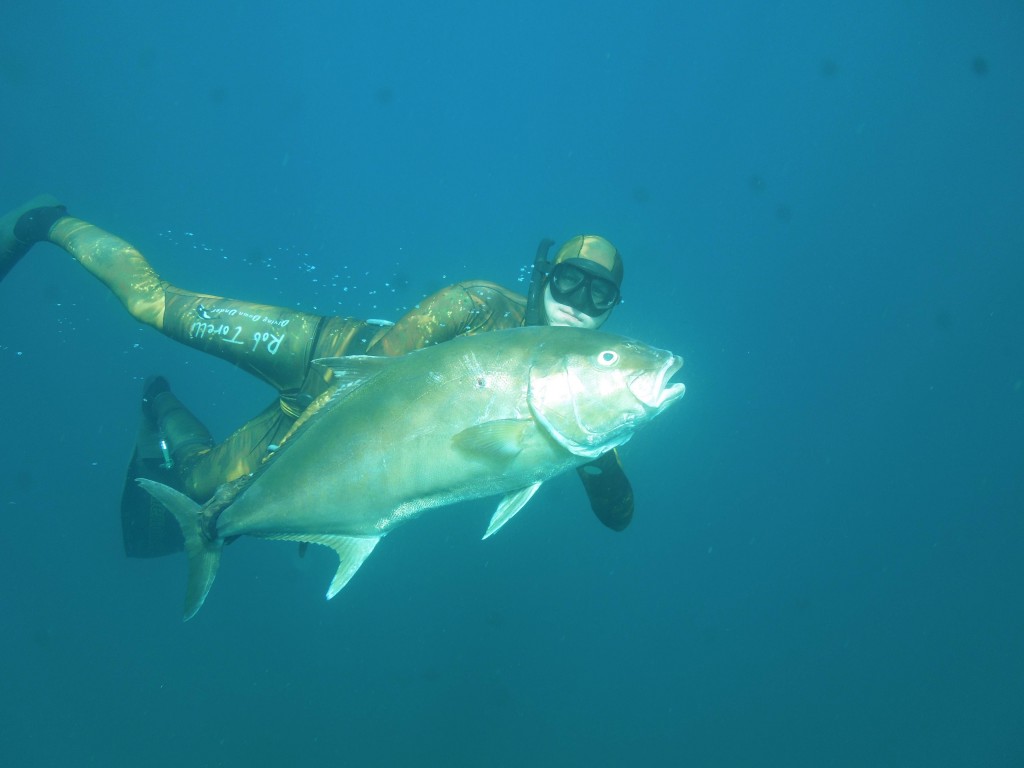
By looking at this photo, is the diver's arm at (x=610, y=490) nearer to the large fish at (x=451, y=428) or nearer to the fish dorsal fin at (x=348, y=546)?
the large fish at (x=451, y=428)

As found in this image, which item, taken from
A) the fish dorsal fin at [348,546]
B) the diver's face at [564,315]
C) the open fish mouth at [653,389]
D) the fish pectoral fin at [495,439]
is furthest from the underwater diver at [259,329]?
Answer: the open fish mouth at [653,389]

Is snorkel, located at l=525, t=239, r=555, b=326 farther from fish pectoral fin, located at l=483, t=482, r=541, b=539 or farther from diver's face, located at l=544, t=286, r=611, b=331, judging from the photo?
fish pectoral fin, located at l=483, t=482, r=541, b=539

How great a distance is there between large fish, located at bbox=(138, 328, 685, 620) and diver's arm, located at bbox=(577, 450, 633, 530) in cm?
157

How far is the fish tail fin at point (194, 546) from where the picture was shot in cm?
266

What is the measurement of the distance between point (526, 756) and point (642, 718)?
173 inches

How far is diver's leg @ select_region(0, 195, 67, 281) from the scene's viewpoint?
A: 5769 mm

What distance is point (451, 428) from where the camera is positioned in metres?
2.22

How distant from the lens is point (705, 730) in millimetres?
17078

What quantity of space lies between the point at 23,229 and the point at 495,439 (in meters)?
6.42

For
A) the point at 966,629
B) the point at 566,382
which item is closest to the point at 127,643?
the point at 566,382

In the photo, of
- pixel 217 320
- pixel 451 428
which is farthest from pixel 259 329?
pixel 451 428

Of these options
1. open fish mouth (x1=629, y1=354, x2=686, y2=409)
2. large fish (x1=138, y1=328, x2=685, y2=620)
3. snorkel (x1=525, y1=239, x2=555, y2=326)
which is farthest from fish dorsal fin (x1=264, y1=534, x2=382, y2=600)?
snorkel (x1=525, y1=239, x2=555, y2=326)

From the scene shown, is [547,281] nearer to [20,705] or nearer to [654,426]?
[654,426]

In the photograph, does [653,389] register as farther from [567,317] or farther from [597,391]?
[567,317]
